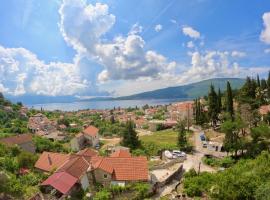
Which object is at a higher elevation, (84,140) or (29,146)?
(29,146)

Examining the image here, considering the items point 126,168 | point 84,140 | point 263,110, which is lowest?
point 84,140

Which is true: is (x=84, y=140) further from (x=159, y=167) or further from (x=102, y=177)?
(x=102, y=177)

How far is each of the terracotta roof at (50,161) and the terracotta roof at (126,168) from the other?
7647 mm

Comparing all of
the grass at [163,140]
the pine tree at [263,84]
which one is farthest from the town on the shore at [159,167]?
the pine tree at [263,84]

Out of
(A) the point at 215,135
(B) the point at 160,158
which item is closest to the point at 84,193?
(B) the point at 160,158

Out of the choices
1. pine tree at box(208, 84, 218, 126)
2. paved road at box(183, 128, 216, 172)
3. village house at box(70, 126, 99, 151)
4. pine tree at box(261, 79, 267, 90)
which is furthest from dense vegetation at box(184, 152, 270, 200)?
pine tree at box(261, 79, 267, 90)

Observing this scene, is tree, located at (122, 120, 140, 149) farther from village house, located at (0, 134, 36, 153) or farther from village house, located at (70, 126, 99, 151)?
village house, located at (0, 134, 36, 153)

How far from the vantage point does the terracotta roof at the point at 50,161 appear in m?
34.7

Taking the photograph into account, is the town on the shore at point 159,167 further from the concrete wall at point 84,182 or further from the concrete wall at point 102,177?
the concrete wall at point 84,182

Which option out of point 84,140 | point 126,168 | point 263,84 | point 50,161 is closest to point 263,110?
point 263,84

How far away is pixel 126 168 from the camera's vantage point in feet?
96.8

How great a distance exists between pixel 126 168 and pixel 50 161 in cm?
1169

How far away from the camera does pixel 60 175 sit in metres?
28.1

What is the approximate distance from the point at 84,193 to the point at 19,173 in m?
9.46
